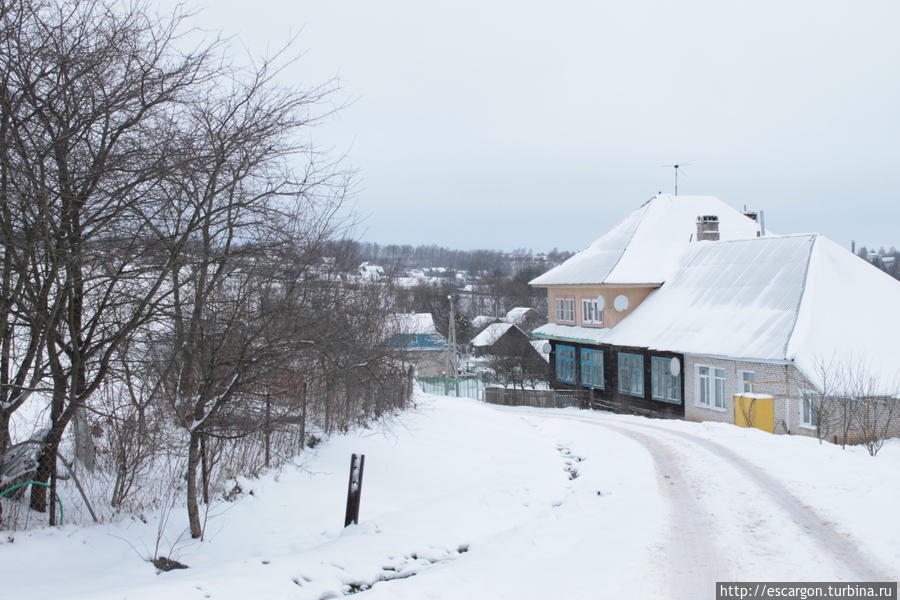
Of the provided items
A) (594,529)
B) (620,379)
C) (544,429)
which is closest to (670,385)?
(620,379)

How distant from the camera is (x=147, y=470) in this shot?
9.08 metres

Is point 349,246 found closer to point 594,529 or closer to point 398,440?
point 398,440

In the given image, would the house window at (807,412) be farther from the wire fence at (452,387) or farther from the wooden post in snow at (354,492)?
the wire fence at (452,387)

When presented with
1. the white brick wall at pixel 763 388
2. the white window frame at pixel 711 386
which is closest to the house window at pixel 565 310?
the white brick wall at pixel 763 388

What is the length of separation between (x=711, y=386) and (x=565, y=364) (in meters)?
11.5

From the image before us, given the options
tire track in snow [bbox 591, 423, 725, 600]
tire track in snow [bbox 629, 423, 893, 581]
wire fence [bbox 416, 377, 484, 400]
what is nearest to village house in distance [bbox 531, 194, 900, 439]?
wire fence [bbox 416, 377, 484, 400]

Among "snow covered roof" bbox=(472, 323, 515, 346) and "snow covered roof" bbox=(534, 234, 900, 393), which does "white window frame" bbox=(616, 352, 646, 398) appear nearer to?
"snow covered roof" bbox=(534, 234, 900, 393)

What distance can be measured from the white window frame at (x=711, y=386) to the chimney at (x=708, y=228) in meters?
9.90

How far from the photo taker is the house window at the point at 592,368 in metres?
33.4

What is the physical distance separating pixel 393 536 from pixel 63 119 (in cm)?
545

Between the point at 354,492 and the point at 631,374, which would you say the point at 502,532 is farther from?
the point at 631,374

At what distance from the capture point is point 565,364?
3666cm

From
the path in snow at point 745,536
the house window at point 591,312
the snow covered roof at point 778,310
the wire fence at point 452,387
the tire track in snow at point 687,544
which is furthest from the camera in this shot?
the wire fence at point 452,387

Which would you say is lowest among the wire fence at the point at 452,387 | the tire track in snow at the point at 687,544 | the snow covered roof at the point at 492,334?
the wire fence at the point at 452,387
